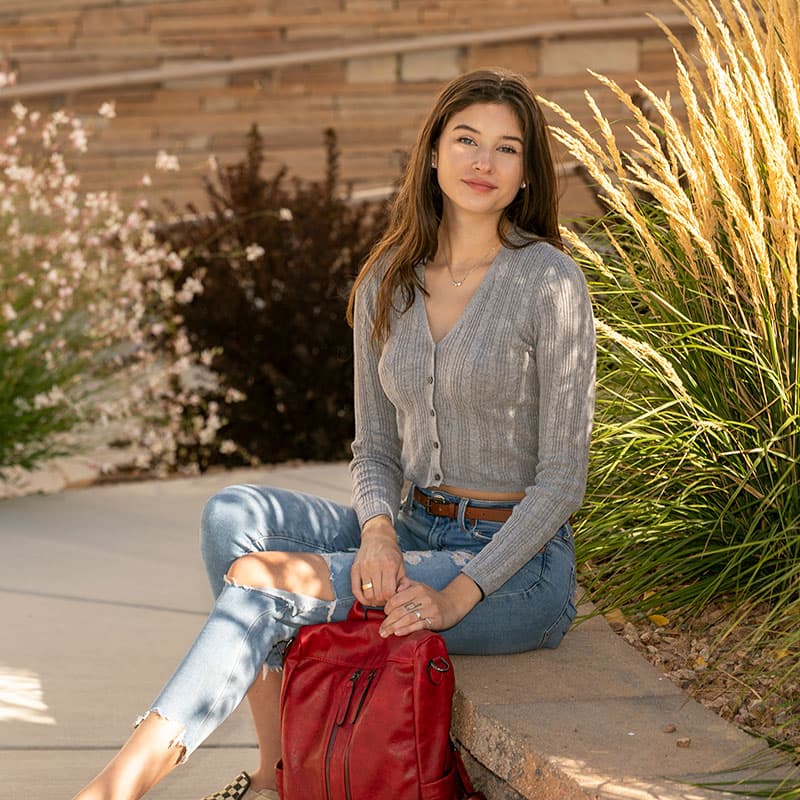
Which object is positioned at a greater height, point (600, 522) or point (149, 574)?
point (600, 522)

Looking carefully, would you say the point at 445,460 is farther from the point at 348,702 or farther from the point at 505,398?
the point at 348,702

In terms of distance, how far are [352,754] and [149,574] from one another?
193 cm

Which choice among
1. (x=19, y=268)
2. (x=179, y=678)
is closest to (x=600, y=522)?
(x=179, y=678)

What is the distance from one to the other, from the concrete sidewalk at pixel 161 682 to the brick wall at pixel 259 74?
372 centimetres

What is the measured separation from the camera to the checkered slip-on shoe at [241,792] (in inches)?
95.0

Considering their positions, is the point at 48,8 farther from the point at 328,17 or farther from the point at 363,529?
the point at 363,529

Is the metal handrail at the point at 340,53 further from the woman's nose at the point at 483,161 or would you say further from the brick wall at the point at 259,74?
the woman's nose at the point at 483,161

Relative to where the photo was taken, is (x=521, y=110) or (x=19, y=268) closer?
(x=521, y=110)

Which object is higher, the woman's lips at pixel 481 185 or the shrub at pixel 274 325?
the woman's lips at pixel 481 185

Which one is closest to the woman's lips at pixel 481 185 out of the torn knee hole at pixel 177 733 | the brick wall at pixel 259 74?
the torn knee hole at pixel 177 733

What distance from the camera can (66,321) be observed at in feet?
16.3

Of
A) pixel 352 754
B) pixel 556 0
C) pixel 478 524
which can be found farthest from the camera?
pixel 556 0

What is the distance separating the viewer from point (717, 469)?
251 cm

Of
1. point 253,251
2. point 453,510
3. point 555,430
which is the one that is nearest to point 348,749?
point 453,510
